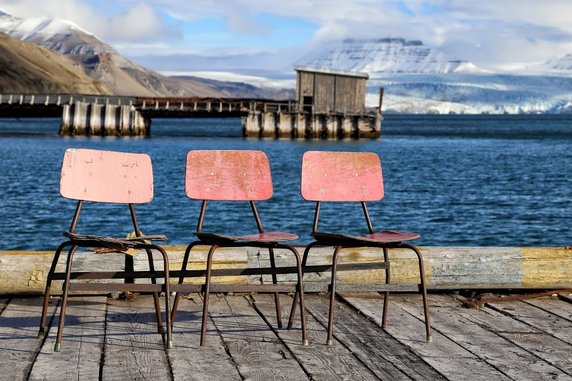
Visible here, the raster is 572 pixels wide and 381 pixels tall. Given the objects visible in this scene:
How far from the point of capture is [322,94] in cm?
6644

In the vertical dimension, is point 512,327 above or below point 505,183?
above

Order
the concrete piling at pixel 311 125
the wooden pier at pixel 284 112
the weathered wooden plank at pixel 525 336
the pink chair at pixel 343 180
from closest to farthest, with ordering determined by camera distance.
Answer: the weathered wooden plank at pixel 525 336 < the pink chair at pixel 343 180 < the wooden pier at pixel 284 112 < the concrete piling at pixel 311 125

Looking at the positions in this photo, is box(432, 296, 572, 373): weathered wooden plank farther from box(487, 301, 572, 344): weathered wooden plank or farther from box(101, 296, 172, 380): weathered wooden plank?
box(101, 296, 172, 380): weathered wooden plank

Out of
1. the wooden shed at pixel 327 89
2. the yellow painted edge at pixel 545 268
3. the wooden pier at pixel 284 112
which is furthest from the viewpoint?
the wooden pier at pixel 284 112

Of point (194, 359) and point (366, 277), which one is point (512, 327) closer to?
point (366, 277)

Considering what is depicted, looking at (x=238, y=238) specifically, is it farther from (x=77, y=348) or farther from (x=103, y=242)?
(x=77, y=348)

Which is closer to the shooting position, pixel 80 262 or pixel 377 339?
pixel 377 339

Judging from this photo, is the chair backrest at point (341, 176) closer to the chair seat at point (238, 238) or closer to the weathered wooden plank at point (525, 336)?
the chair seat at point (238, 238)

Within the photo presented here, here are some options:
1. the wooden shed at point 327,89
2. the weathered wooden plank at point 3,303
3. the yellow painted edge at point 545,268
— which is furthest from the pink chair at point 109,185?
the wooden shed at point 327,89

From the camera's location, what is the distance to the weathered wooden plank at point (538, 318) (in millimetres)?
5613

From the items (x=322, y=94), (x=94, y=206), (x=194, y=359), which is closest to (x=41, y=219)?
(x=94, y=206)

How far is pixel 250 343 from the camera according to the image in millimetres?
5207

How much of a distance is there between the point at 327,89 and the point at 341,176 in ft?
200

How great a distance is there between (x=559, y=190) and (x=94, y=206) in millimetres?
15956
